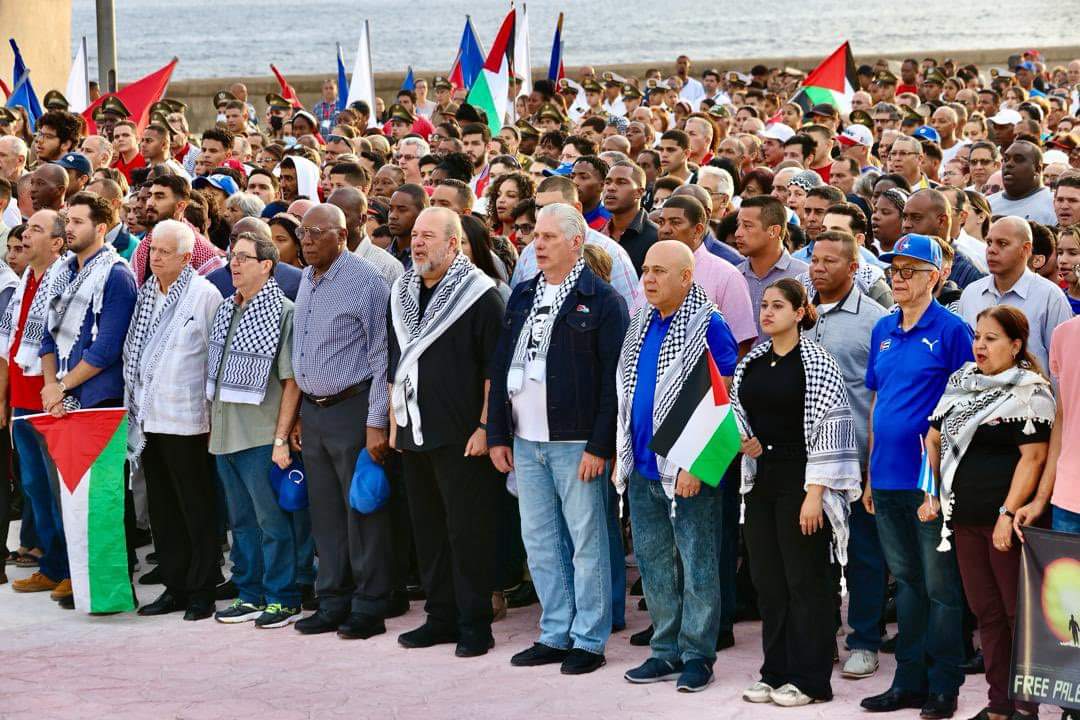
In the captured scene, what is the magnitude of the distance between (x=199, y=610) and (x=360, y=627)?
3.48ft

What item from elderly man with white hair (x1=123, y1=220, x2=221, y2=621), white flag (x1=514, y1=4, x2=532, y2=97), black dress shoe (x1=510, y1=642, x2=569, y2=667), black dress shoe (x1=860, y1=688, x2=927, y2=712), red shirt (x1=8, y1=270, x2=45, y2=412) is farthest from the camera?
white flag (x1=514, y1=4, x2=532, y2=97)

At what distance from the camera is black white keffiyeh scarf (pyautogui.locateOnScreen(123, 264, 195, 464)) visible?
927 centimetres

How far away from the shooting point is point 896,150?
1193 cm

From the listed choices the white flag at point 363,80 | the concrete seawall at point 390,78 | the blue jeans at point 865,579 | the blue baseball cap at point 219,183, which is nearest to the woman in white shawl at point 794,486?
the blue jeans at point 865,579

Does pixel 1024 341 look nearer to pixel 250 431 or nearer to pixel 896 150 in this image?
pixel 250 431

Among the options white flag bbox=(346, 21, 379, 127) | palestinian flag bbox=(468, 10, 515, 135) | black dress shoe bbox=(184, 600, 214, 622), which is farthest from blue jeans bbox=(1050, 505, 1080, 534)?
white flag bbox=(346, 21, 379, 127)

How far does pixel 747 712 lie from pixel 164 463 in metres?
3.77

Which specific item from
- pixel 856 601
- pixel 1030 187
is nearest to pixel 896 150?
pixel 1030 187

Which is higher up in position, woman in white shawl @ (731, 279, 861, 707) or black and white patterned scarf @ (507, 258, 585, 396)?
black and white patterned scarf @ (507, 258, 585, 396)

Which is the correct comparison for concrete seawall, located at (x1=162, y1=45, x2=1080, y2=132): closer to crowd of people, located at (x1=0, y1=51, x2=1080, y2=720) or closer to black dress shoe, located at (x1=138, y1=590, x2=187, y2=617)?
crowd of people, located at (x1=0, y1=51, x2=1080, y2=720)

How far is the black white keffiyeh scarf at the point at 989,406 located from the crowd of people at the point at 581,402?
0.04 ft

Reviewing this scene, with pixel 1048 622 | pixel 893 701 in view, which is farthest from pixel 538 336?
pixel 1048 622

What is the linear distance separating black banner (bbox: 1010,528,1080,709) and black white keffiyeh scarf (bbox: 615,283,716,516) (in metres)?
1.64

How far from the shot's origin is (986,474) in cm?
702
